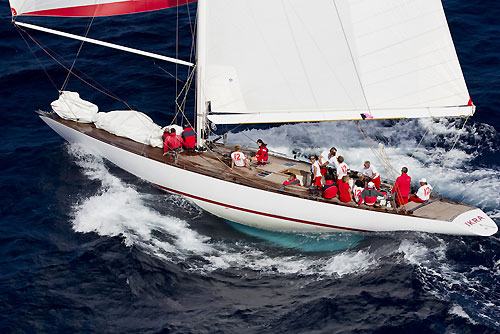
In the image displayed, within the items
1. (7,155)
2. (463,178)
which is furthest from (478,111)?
(7,155)

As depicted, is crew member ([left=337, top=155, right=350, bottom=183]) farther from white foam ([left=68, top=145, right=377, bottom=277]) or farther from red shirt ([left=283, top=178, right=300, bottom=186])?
white foam ([left=68, top=145, right=377, bottom=277])

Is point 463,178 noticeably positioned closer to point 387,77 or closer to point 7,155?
point 387,77

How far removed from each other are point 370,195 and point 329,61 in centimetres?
524

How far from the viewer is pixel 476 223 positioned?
901 inches

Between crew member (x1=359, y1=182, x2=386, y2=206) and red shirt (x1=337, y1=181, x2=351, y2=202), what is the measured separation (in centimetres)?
49

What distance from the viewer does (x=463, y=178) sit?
27.6 m

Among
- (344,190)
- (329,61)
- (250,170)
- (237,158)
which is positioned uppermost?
(329,61)

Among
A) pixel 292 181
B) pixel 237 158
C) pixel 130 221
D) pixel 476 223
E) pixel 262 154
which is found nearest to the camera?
pixel 476 223

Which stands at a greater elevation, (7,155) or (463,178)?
(7,155)

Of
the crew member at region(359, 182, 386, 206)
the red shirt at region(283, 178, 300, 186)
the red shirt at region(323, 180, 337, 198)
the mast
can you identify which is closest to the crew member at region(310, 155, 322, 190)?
the red shirt at region(323, 180, 337, 198)

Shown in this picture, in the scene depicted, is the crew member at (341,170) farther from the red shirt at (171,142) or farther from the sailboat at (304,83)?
the red shirt at (171,142)

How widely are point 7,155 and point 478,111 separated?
2263 cm

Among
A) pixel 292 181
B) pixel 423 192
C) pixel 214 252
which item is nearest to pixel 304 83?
pixel 292 181

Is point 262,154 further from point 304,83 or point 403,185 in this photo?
point 403,185
